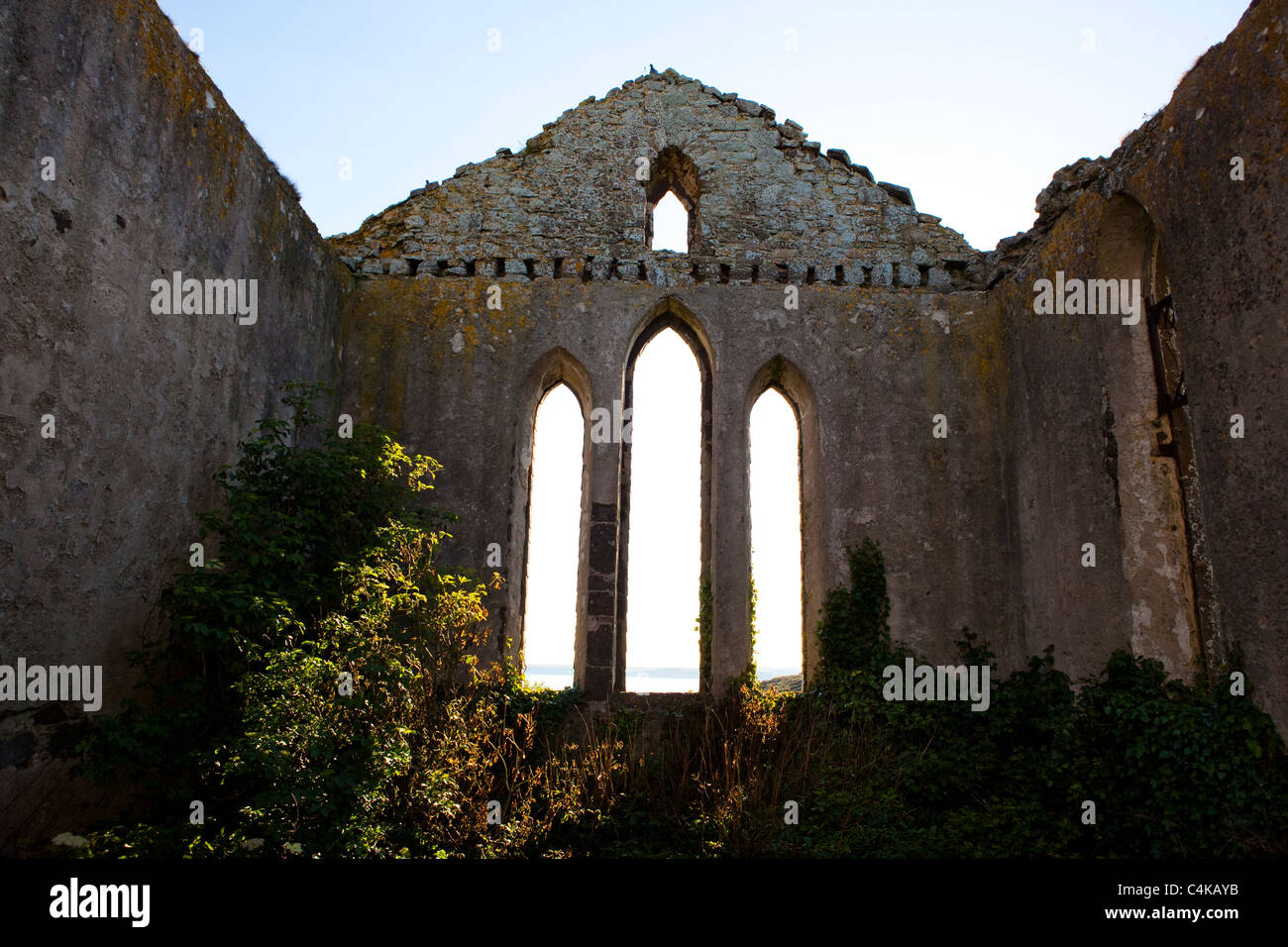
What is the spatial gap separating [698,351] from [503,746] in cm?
429

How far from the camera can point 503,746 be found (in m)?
6.29

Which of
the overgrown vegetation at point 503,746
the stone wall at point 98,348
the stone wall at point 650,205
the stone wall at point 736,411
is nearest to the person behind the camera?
the stone wall at point 98,348

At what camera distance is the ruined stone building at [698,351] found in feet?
15.2

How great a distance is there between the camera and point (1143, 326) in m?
6.58

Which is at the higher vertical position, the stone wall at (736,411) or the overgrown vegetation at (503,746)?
the stone wall at (736,411)

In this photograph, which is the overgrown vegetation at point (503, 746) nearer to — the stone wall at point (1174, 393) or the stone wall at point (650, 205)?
the stone wall at point (1174, 393)

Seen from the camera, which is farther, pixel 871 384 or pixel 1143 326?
pixel 871 384

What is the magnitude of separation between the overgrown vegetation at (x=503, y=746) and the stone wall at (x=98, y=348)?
0.35 m

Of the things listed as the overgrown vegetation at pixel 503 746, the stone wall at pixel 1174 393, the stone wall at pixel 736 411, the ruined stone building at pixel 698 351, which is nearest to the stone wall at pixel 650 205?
the ruined stone building at pixel 698 351

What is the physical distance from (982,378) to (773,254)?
238cm

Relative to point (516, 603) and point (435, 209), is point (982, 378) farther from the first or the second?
point (435, 209)

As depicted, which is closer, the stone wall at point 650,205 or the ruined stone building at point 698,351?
the ruined stone building at point 698,351

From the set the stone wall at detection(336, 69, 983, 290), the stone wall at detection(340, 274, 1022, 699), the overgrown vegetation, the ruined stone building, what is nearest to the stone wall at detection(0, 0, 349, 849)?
the ruined stone building
